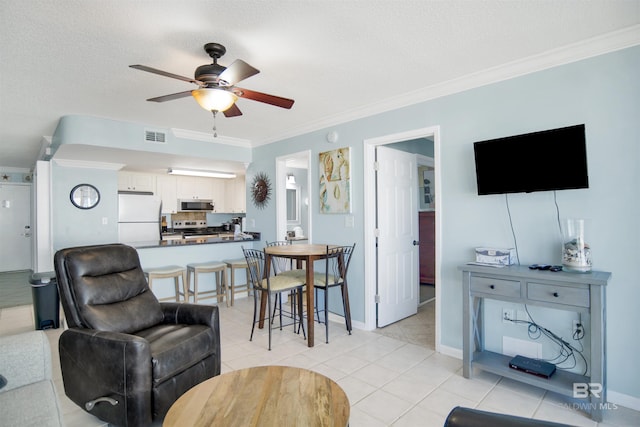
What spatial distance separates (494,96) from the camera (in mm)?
2818

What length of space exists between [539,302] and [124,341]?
104 inches

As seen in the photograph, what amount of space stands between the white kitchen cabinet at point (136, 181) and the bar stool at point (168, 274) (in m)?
3.05

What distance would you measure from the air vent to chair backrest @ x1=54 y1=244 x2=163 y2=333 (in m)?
2.07

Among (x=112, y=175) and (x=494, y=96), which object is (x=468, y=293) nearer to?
(x=494, y=96)

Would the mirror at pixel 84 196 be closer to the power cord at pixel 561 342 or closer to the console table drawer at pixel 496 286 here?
the console table drawer at pixel 496 286

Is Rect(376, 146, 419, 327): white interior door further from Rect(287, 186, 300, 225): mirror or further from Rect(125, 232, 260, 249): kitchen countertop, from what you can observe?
Rect(287, 186, 300, 225): mirror

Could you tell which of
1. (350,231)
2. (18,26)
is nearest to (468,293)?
(350,231)

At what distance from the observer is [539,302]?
2309 millimetres

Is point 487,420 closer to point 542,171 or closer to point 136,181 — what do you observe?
point 542,171

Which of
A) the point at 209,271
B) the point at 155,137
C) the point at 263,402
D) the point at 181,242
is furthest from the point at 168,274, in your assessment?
the point at 263,402

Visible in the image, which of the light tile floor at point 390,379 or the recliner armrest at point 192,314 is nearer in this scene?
the light tile floor at point 390,379

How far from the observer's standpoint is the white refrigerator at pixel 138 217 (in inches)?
260

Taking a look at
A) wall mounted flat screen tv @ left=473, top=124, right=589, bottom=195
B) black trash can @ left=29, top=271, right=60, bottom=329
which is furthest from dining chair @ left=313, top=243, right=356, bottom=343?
black trash can @ left=29, top=271, right=60, bottom=329

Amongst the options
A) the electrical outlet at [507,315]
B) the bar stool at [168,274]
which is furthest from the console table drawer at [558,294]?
the bar stool at [168,274]
